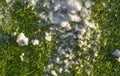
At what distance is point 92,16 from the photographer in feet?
19.0

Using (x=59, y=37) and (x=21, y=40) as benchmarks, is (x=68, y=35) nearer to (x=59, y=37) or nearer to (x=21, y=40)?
(x=59, y=37)

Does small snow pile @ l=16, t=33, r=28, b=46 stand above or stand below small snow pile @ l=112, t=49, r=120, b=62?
above

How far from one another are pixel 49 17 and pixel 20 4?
0.48m

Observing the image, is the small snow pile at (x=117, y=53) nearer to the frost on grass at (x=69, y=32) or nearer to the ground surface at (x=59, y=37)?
the ground surface at (x=59, y=37)

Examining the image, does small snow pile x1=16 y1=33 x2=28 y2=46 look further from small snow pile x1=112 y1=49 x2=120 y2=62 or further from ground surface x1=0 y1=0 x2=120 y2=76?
small snow pile x1=112 y1=49 x2=120 y2=62

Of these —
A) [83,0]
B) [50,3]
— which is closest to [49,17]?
[50,3]

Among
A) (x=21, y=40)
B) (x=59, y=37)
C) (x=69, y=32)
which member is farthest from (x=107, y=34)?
(x=21, y=40)

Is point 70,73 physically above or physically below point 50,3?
below

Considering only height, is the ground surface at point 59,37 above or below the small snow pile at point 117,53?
above

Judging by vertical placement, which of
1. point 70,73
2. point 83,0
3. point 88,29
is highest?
point 83,0

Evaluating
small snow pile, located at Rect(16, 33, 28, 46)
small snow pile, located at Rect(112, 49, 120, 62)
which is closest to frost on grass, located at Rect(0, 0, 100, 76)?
small snow pile, located at Rect(16, 33, 28, 46)

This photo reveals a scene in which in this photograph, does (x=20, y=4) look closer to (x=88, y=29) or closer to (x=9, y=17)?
(x=9, y=17)

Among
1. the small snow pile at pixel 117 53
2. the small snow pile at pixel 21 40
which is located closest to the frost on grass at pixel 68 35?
the small snow pile at pixel 21 40

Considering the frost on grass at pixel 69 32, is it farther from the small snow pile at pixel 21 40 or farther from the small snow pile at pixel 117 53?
the small snow pile at pixel 21 40
